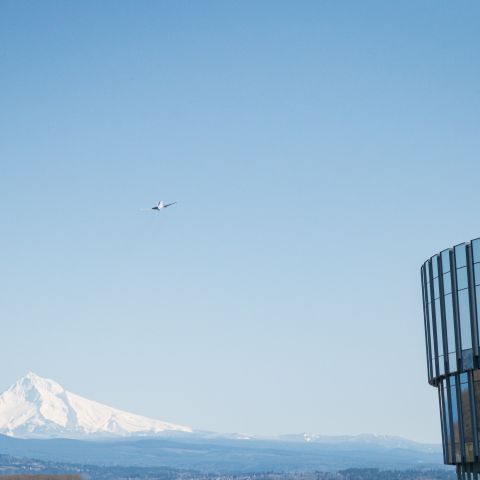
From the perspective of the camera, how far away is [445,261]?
8569cm

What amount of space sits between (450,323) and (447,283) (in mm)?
2864

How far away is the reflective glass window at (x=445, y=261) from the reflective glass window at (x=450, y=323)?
194cm

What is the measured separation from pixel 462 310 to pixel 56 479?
69751mm

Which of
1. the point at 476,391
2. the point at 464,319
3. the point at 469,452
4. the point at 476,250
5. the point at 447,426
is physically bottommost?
the point at 469,452

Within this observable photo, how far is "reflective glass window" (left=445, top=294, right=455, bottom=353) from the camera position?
84812mm

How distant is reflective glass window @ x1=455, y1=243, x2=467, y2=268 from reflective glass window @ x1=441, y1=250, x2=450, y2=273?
102cm

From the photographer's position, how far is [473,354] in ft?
270

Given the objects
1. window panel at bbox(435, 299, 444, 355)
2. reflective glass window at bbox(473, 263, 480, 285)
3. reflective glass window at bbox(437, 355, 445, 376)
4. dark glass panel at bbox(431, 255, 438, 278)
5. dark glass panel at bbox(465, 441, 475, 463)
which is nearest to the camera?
reflective glass window at bbox(473, 263, 480, 285)

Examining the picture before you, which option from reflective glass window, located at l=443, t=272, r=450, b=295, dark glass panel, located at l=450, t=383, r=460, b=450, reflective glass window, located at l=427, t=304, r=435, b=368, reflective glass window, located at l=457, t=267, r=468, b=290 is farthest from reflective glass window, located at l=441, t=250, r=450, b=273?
dark glass panel, located at l=450, t=383, r=460, b=450

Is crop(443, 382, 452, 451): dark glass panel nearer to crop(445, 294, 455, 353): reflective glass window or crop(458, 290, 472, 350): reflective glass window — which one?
crop(445, 294, 455, 353): reflective glass window

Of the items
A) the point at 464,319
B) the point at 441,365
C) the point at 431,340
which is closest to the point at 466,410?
the point at 441,365

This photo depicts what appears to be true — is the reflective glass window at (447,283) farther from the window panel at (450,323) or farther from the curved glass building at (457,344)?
the window panel at (450,323)

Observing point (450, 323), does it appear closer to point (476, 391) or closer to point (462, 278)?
point (462, 278)

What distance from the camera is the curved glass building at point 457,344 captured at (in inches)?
3255
